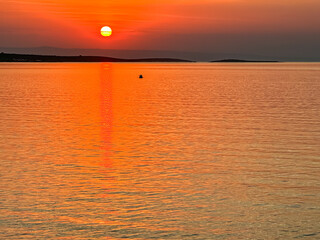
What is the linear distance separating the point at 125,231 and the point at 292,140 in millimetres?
18858

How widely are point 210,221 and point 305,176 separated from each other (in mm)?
7479

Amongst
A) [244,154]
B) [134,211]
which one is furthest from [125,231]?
[244,154]

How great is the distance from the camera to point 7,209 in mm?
18531

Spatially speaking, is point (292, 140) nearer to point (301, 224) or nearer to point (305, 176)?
point (305, 176)

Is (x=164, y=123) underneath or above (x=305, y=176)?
above

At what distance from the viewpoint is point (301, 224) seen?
17.1 meters

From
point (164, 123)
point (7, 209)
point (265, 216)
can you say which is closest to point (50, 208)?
point (7, 209)

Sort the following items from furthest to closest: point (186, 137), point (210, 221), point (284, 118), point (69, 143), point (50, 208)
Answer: point (284, 118), point (186, 137), point (69, 143), point (50, 208), point (210, 221)

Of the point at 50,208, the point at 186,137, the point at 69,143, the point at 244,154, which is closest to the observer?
the point at 50,208

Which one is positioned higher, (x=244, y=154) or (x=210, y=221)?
(x=244, y=154)

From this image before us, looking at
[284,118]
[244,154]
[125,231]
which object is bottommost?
[125,231]

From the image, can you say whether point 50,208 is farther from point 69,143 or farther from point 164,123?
point 164,123

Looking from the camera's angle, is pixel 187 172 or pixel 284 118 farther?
pixel 284 118

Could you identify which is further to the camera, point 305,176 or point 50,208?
point 305,176
